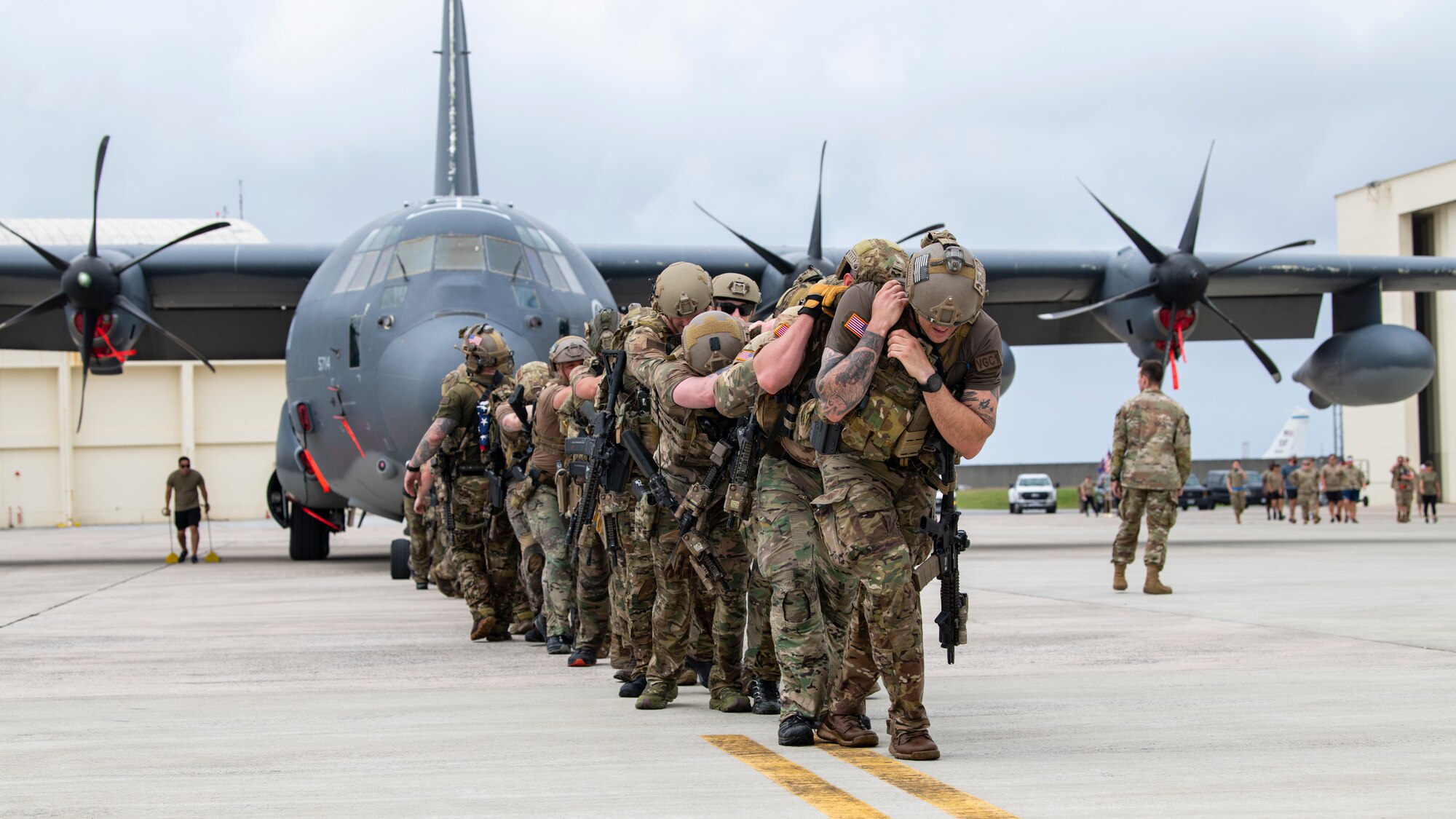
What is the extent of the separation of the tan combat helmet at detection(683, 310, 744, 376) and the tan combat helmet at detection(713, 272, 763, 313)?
473 mm

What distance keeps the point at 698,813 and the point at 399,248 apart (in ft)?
30.7

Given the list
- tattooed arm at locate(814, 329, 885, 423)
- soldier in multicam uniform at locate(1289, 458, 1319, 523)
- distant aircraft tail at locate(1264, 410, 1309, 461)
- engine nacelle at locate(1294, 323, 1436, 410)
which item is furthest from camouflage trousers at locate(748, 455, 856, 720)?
distant aircraft tail at locate(1264, 410, 1309, 461)

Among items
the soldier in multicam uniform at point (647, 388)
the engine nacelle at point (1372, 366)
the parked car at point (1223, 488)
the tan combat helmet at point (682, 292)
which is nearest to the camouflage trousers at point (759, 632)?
the soldier in multicam uniform at point (647, 388)

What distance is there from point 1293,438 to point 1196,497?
86.9 ft

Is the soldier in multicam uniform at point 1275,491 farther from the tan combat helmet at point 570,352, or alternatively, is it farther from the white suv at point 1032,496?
the tan combat helmet at point 570,352

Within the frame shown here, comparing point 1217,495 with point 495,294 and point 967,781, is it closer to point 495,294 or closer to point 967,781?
point 495,294

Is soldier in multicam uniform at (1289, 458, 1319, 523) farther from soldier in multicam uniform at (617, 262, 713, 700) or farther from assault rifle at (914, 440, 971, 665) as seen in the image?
assault rifle at (914, 440, 971, 665)

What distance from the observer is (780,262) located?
1734 cm

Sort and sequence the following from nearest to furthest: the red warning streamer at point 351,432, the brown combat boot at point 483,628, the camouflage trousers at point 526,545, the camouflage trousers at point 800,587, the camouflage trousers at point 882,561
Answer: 1. the camouflage trousers at point 882,561
2. the camouflage trousers at point 800,587
3. the camouflage trousers at point 526,545
4. the brown combat boot at point 483,628
5. the red warning streamer at point 351,432

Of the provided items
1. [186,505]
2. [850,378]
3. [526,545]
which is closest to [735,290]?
[850,378]

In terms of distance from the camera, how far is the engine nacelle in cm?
1877

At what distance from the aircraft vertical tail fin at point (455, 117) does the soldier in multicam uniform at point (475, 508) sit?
8.87m

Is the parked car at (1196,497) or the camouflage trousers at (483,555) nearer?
the camouflage trousers at (483,555)

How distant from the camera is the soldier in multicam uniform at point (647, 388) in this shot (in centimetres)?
573
